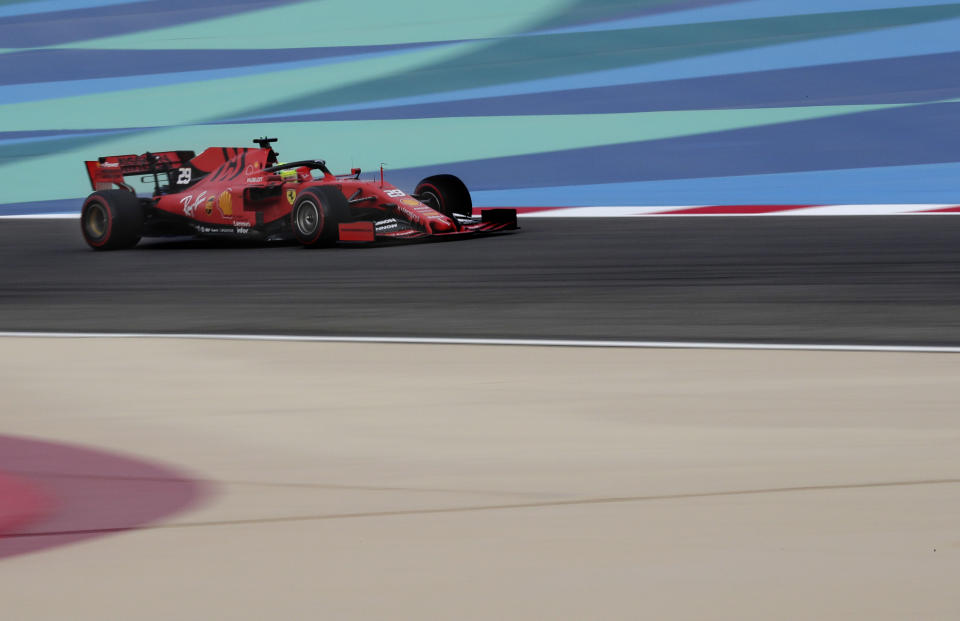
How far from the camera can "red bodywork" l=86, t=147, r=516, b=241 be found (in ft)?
43.0

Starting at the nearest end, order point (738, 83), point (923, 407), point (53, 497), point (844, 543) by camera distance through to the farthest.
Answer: point (844, 543) < point (53, 497) < point (923, 407) < point (738, 83)

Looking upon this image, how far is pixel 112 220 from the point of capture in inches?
535

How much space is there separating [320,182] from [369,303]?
5.01 m

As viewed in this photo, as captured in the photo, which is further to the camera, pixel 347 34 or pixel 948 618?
pixel 347 34

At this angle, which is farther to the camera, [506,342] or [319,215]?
[319,215]

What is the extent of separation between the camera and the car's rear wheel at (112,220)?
1360 cm

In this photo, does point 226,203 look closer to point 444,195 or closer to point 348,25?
point 444,195

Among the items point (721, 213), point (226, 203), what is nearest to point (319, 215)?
point (226, 203)

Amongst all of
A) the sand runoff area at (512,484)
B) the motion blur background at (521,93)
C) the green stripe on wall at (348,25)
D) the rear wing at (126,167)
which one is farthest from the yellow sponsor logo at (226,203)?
the green stripe on wall at (348,25)

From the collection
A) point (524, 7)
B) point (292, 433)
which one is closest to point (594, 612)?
point (292, 433)

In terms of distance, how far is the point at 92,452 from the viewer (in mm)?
4402

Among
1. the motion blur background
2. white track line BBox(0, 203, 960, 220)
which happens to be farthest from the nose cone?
the motion blur background

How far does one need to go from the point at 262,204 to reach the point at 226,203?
1.19ft

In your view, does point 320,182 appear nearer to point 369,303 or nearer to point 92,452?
point 369,303
